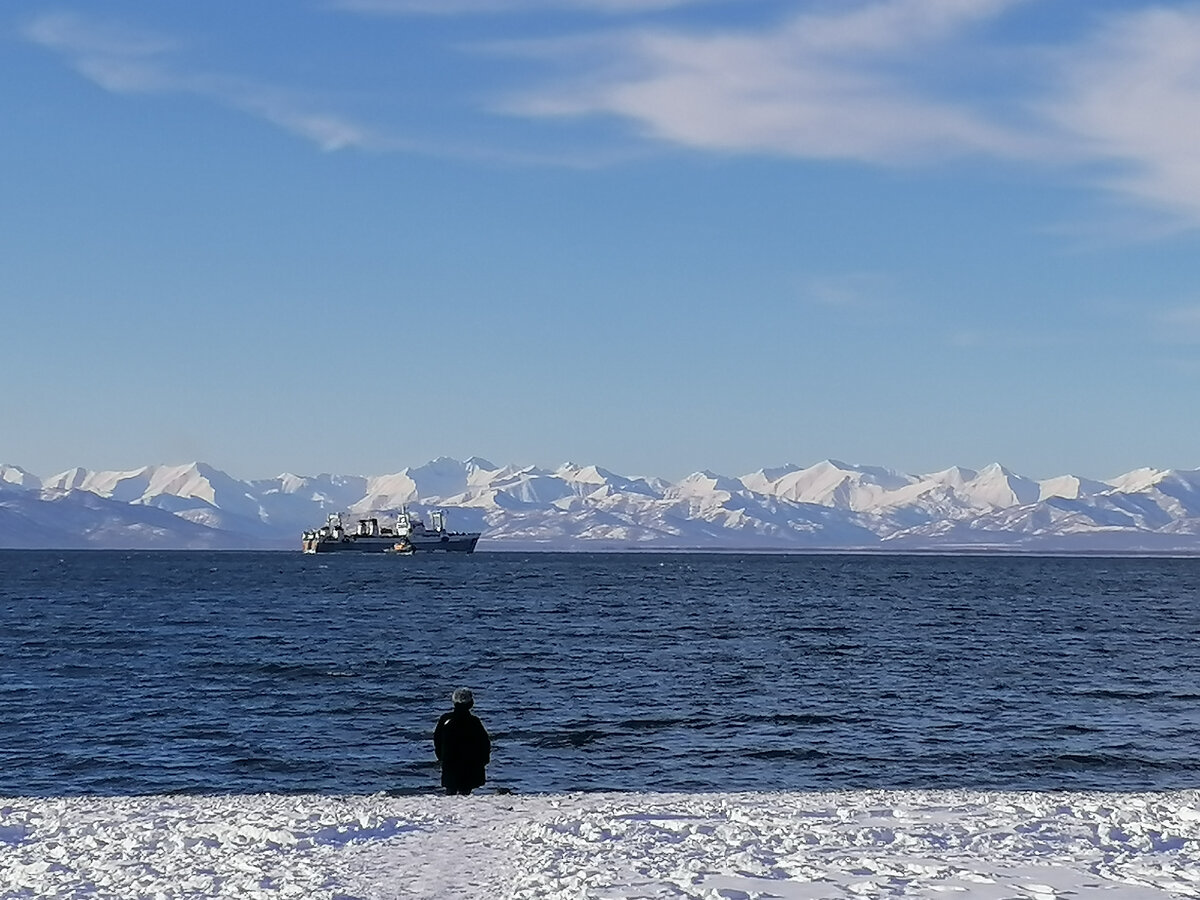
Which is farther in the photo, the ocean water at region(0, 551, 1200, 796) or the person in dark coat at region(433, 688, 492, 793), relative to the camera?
the ocean water at region(0, 551, 1200, 796)

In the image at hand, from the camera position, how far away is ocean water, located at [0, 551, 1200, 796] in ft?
101

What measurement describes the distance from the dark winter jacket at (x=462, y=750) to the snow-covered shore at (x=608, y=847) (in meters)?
1.18

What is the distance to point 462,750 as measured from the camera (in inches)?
766

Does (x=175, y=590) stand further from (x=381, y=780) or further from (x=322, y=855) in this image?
(x=322, y=855)

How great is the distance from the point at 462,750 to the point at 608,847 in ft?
16.4

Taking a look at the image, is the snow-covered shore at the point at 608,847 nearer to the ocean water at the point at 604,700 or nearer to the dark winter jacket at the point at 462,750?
the dark winter jacket at the point at 462,750

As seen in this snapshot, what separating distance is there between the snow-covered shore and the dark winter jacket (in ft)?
3.86

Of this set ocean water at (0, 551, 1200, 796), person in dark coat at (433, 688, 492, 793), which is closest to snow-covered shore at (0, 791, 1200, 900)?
person in dark coat at (433, 688, 492, 793)

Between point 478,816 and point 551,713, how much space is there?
23.5 meters

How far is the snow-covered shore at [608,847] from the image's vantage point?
13188 mm

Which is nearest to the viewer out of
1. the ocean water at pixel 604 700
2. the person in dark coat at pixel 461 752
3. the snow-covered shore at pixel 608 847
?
the snow-covered shore at pixel 608 847

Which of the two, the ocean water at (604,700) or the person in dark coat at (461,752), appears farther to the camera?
the ocean water at (604,700)

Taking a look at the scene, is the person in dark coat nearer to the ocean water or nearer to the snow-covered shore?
the snow-covered shore

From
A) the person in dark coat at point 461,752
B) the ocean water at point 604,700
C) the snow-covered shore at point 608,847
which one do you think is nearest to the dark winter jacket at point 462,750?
the person in dark coat at point 461,752
